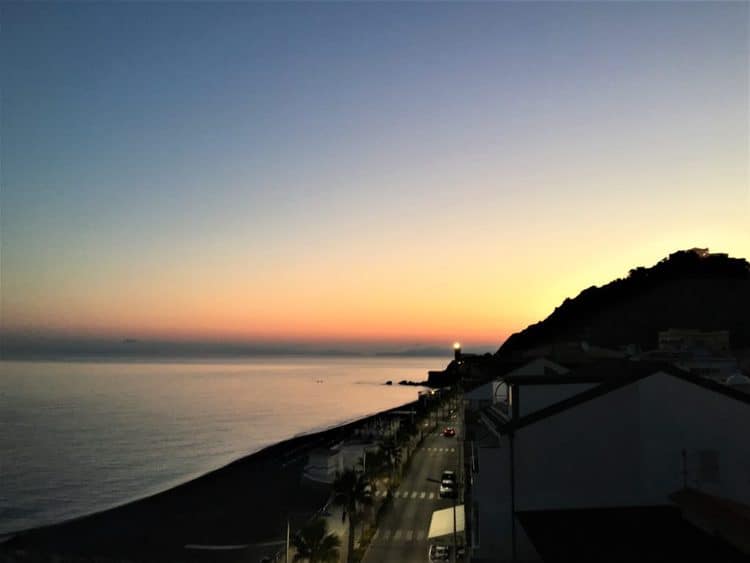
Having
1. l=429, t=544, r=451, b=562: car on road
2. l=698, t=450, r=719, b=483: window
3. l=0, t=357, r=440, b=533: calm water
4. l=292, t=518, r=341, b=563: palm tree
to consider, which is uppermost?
l=698, t=450, r=719, b=483: window

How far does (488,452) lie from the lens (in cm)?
2445

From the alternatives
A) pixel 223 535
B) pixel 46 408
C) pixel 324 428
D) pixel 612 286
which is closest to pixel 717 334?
pixel 612 286

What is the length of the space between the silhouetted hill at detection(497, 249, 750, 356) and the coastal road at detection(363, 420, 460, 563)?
2895 inches

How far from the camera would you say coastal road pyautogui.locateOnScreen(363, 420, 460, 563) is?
118ft

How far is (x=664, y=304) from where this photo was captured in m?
147

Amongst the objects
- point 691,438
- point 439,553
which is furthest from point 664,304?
point 691,438

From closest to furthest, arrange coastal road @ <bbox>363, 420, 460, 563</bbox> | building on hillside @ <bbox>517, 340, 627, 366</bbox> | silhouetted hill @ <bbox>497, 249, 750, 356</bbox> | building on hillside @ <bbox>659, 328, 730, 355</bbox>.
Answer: coastal road @ <bbox>363, 420, 460, 563</bbox> < building on hillside @ <bbox>517, 340, 627, 366</bbox> < building on hillside @ <bbox>659, 328, 730, 355</bbox> < silhouetted hill @ <bbox>497, 249, 750, 356</bbox>

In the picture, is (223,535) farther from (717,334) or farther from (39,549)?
(717,334)

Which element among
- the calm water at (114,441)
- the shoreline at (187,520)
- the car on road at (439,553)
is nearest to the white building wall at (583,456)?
the car on road at (439,553)

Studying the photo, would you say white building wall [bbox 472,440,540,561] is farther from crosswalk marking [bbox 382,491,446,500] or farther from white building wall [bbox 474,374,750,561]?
crosswalk marking [bbox 382,491,446,500]

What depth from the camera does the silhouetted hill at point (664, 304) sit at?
135m

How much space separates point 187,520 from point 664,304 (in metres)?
128

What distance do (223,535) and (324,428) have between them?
90.3 m

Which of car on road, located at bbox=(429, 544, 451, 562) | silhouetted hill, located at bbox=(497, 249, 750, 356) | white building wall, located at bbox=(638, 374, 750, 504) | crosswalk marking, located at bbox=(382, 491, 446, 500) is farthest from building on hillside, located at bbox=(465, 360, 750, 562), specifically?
silhouetted hill, located at bbox=(497, 249, 750, 356)
